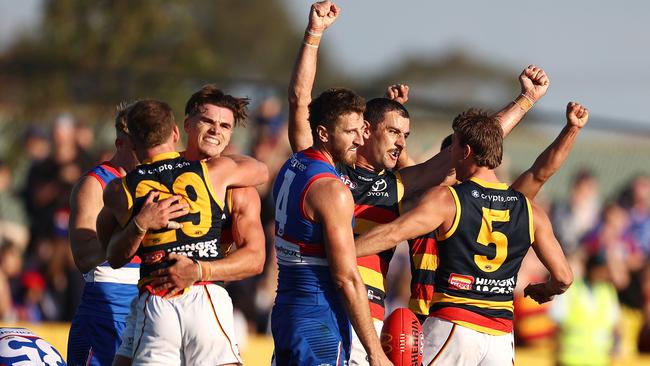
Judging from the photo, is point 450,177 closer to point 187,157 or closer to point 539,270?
point 187,157

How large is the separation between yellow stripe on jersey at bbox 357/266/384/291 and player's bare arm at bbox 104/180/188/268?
1.28 metres

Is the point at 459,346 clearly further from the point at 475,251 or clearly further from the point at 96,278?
the point at 96,278

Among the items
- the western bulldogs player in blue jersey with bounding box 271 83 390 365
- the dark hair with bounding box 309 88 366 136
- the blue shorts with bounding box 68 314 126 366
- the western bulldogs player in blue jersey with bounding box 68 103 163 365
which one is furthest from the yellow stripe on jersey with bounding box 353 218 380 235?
the blue shorts with bounding box 68 314 126 366

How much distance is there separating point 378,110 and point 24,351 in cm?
280

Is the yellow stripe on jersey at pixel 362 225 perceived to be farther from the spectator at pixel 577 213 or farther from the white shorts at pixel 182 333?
the spectator at pixel 577 213

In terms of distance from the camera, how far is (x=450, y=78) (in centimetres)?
8625

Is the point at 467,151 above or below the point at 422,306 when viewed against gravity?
above

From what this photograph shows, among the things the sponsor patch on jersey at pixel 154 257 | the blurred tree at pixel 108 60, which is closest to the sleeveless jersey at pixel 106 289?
the sponsor patch on jersey at pixel 154 257

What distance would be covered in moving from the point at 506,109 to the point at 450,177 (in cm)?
66

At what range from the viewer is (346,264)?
6.82 meters

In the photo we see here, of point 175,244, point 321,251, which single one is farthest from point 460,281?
point 175,244

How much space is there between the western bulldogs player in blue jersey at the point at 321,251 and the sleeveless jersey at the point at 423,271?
903 millimetres

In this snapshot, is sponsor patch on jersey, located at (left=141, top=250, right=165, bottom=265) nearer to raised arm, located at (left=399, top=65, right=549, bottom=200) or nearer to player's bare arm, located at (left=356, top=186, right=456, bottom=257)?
player's bare arm, located at (left=356, top=186, right=456, bottom=257)

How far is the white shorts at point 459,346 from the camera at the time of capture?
24.9 feet
